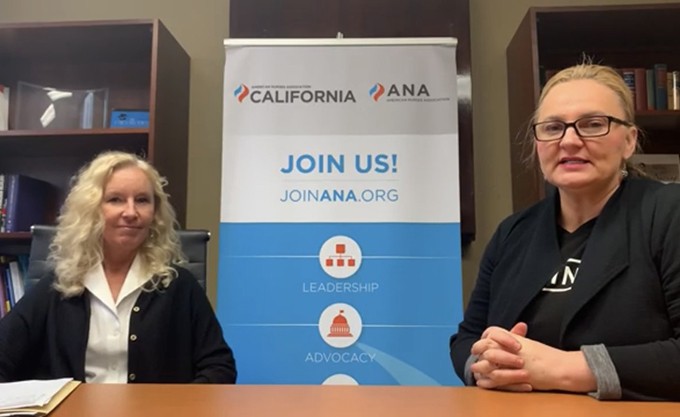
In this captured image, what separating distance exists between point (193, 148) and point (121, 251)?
1.17 metres

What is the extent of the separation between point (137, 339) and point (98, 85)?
5.71 ft

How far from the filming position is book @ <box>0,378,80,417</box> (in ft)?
3.09

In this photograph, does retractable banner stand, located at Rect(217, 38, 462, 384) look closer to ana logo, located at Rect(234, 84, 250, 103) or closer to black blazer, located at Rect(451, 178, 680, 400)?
ana logo, located at Rect(234, 84, 250, 103)

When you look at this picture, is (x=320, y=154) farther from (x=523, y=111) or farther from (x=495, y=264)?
(x=495, y=264)

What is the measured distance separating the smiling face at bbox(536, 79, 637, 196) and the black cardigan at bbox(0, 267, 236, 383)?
105 centimetres

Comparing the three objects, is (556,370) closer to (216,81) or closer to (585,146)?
(585,146)

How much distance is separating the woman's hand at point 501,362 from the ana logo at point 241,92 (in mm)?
1805

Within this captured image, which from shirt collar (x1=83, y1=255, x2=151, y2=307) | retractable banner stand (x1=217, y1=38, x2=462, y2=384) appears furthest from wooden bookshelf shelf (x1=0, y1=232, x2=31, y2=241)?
shirt collar (x1=83, y1=255, x2=151, y2=307)

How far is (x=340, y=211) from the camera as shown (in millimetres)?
2613

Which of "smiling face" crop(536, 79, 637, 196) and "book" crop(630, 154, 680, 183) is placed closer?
"smiling face" crop(536, 79, 637, 196)

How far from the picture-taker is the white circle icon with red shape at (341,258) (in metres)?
2.57

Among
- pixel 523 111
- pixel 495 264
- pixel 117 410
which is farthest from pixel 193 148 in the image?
pixel 117 410

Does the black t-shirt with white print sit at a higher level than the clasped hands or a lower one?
higher

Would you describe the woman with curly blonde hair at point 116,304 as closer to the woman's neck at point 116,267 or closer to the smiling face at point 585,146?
the woman's neck at point 116,267
